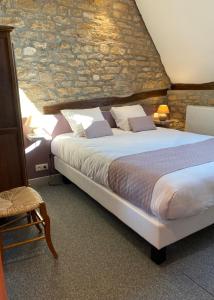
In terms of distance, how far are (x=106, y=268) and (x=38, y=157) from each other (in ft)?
6.87

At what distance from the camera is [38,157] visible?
3.64 meters

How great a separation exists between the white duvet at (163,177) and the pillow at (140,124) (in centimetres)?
14

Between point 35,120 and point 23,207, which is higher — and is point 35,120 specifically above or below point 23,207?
above

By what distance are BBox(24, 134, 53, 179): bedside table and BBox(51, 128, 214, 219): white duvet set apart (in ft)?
0.48

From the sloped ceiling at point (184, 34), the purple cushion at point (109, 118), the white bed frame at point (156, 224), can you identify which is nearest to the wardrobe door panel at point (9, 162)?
the white bed frame at point (156, 224)

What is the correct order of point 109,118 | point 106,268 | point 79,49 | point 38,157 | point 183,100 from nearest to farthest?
point 106,268, point 38,157, point 79,49, point 109,118, point 183,100

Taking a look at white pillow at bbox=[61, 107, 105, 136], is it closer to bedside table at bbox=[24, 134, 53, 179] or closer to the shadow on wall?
the shadow on wall

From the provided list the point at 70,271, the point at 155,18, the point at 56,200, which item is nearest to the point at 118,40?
the point at 155,18

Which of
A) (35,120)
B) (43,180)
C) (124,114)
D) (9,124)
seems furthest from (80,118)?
(9,124)

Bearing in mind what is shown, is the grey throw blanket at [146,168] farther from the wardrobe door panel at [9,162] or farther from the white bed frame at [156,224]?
the wardrobe door panel at [9,162]

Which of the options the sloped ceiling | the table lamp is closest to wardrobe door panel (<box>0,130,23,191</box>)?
the table lamp

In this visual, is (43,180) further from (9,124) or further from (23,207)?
(23,207)

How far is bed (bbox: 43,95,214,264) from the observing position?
1820 millimetres

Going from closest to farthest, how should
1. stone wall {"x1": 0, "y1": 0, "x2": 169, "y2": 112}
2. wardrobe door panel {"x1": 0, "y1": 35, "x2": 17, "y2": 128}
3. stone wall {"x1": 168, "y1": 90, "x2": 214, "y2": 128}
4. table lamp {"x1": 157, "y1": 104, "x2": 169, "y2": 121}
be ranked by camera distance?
wardrobe door panel {"x1": 0, "y1": 35, "x2": 17, "y2": 128} → stone wall {"x1": 0, "y1": 0, "x2": 169, "y2": 112} → stone wall {"x1": 168, "y1": 90, "x2": 214, "y2": 128} → table lamp {"x1": 157, "y1": 104, "x2": 169, "y2": 121}
